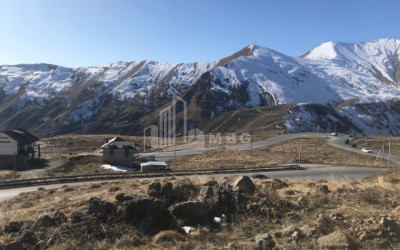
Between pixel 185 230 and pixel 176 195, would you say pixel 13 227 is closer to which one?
pixel 176 195

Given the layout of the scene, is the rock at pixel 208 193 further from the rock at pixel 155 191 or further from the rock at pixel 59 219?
the rock at pixel 59 219

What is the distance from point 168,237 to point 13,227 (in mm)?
4068

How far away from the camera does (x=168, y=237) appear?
6059 millimetres

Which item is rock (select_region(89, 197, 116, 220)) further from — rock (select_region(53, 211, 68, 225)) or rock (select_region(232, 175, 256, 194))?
rock (select_region(232, 175, 256, 194))

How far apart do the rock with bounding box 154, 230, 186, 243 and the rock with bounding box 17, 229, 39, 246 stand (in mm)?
2556

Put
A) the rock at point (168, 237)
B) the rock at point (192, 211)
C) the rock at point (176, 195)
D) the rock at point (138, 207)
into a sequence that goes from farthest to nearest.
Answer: the rock at point (176, 195) < the rock at point (192, 211) < the rock at point (138, 207) < the rock at point (168, 237)

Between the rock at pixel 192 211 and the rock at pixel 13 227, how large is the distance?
3870 mm

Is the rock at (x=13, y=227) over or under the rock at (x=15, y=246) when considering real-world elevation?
under

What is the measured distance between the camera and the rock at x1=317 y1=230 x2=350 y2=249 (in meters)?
5.19

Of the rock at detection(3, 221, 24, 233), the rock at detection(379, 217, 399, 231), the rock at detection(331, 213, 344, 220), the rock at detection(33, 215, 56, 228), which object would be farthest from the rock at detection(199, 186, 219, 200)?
the rock at detection(3, 221, 24, 233)

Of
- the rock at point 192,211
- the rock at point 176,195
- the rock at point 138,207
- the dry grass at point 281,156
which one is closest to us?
the rock at point 138,207

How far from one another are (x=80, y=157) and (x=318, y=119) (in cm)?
13179

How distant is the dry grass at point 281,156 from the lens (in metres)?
47.8

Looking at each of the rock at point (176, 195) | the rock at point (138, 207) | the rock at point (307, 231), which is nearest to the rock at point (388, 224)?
the rock at point (307, 231)
